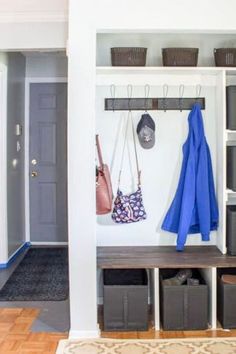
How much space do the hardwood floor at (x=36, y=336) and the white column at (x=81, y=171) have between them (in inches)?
6.4

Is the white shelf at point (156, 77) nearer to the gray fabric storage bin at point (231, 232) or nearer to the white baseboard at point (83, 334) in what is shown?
the gray fabric storage bin at point (231, 232)

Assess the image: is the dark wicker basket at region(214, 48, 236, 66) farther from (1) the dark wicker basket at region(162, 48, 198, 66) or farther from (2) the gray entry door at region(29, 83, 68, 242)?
(2) the gray entry door at region(29, 83, 68, 242)

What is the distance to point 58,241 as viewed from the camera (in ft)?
17.7

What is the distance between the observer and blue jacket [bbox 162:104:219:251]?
305 centimetres

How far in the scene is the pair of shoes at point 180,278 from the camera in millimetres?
2987

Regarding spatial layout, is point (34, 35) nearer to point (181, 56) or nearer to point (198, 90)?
point (181, 56)

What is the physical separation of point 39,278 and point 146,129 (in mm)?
1962

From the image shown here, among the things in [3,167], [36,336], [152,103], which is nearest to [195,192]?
[152,103]

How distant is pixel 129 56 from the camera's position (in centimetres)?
298

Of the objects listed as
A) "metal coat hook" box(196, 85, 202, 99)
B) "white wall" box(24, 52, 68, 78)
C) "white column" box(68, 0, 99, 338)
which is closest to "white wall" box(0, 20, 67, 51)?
"white column" box(68, 0, 99, 338)

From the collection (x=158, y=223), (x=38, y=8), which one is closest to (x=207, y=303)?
(x=158, y=223)

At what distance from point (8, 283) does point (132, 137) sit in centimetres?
188

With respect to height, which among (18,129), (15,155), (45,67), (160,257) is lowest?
(160,257)

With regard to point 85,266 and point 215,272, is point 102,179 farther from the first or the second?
point 215,272
